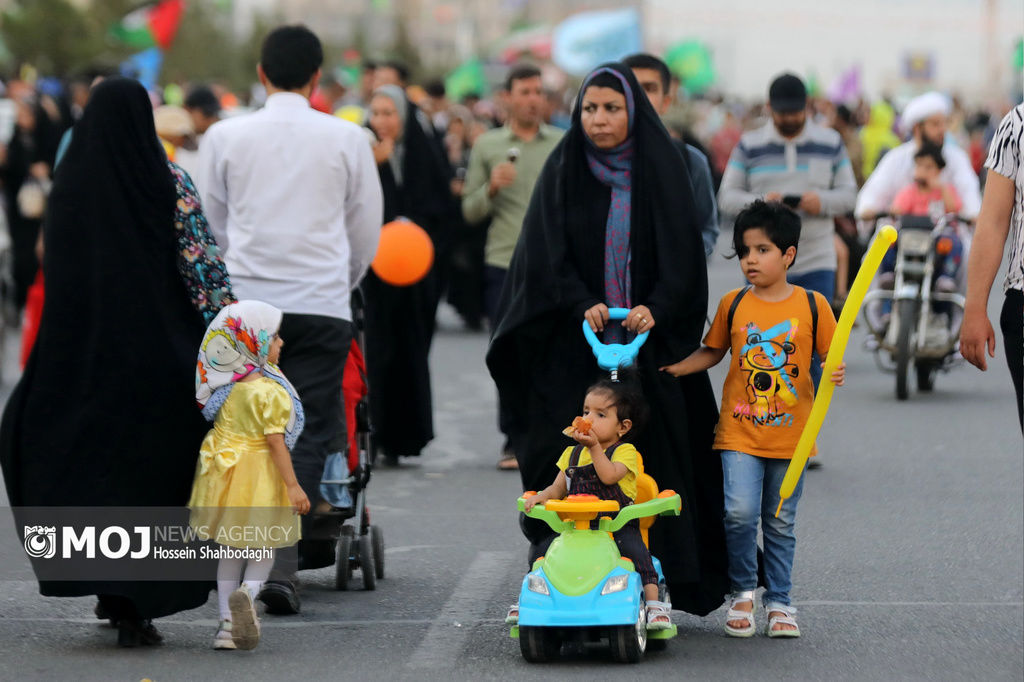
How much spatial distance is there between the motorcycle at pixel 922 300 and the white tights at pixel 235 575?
736 cm

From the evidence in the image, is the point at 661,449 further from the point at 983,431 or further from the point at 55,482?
the point at 983,431

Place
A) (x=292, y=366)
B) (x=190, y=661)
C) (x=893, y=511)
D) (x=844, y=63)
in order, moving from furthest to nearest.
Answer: (x=844, y=63) < (x=893, y=511) < (x=292, y=366) < (x=190, y=661)

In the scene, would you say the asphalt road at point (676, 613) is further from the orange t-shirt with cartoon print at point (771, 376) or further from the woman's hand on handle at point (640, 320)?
the woman's hand on handle at point (640, 320)

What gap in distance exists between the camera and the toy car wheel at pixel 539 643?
233 inches

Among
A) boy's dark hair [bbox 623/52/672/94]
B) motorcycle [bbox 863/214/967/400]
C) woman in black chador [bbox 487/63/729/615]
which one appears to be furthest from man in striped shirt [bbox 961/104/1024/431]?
→ motorcycle [bbox 863/214/967/400]

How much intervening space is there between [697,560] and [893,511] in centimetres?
302

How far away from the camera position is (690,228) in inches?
247

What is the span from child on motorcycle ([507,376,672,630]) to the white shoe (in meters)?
0.90

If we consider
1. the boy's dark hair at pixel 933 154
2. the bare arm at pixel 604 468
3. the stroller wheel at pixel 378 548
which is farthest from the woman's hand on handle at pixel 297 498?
the boy's dark hair at pixel 933 154

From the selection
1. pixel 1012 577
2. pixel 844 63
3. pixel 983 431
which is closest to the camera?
pixel 1012 577

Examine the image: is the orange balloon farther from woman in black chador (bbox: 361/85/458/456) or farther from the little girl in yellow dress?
the little girl in yellow dress

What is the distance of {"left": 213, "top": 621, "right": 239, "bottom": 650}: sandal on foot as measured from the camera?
6148 millimetres

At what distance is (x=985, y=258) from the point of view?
5.72 meters

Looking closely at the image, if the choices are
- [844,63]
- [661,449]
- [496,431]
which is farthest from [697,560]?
[844,63]
